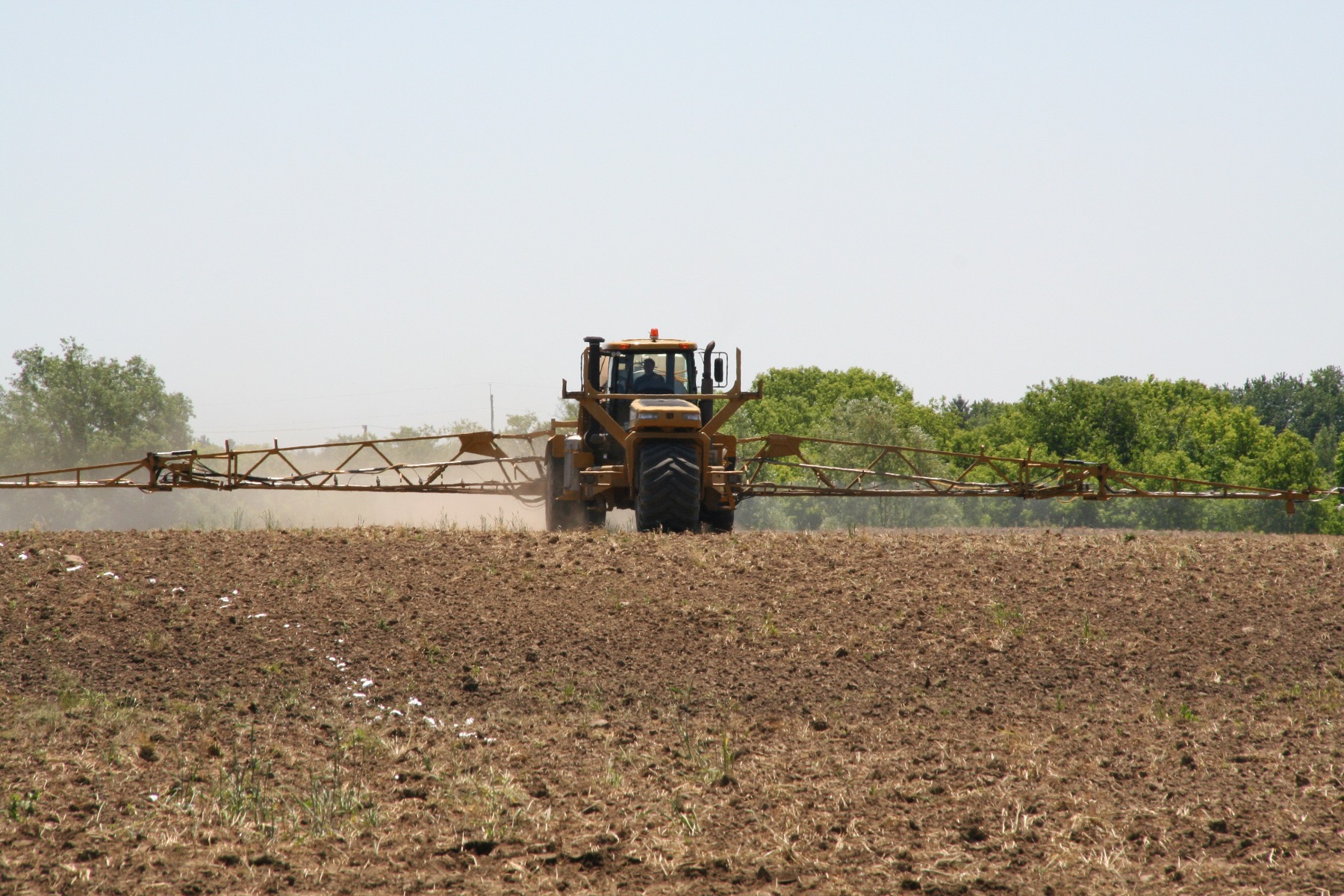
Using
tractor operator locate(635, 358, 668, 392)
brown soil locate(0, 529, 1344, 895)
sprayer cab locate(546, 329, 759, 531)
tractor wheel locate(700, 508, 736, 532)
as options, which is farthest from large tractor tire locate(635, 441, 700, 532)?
tractor operator locate(635, 358, 668, 392)

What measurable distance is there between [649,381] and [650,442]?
7.01 feet

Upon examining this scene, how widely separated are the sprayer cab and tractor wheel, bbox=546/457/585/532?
21 mm

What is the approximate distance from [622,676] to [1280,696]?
4543mm

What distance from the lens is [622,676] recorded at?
9078mm

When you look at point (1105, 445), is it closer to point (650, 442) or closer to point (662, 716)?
point (650, 442)

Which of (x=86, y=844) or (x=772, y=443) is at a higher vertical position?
(x=772, y=443)

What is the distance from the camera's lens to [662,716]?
830cm

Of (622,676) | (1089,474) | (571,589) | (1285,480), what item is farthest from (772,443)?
(1285,480)

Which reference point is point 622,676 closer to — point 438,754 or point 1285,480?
point 438,754

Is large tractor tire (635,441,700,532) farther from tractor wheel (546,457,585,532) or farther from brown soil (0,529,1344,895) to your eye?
tractor wheel (546,457,585,532)

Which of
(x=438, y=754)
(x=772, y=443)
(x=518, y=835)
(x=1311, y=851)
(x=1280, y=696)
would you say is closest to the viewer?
(x=1311, y=851)

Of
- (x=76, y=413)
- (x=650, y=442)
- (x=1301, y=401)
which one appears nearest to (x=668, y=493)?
(x=650, y=442)

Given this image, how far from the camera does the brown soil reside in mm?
5863

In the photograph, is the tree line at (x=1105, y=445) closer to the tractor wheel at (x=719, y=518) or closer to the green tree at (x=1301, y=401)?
the green tree at (x=1301, y=401)
